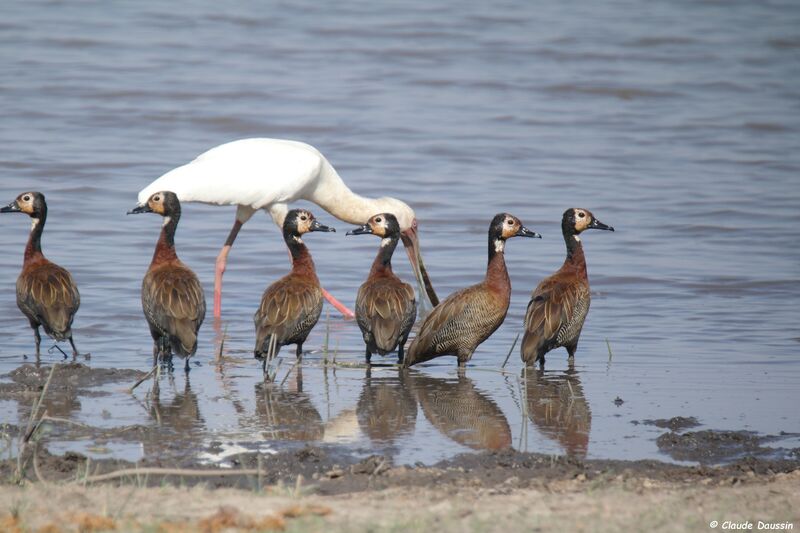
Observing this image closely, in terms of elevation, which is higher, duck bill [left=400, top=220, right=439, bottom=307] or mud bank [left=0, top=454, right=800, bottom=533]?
duck bill [left=400, top=220, right=439, bottom=307]

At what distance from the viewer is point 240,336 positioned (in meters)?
11.1

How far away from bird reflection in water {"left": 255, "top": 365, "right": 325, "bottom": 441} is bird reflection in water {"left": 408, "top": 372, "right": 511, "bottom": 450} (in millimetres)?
722

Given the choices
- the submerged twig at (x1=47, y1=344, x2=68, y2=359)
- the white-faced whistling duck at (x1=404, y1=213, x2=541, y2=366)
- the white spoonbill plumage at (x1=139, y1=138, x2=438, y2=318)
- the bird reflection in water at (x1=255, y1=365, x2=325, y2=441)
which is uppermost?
the white spoonbill plumage at (x1=139, y1=138, x2=438, y2=318)

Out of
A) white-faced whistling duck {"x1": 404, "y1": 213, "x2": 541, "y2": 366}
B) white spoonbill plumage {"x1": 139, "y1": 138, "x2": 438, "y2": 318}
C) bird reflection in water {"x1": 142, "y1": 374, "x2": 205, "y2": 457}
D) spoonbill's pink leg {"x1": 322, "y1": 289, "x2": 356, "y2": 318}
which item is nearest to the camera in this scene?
bird reflection in water {"x1": 142, "y1": 374, "x2": 205, "y2": 457}

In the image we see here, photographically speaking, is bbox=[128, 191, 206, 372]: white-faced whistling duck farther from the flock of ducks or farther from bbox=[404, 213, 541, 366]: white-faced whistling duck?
bbox=[404, 213, 541, 366]: white-faced whistling duck

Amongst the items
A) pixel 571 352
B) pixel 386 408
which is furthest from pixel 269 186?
pixel 386 408

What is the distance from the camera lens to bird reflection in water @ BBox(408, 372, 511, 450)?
7590mm

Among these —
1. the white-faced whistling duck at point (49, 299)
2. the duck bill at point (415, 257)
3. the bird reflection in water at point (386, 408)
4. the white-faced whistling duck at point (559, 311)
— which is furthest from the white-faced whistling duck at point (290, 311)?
the duck bill at point (415, 257)

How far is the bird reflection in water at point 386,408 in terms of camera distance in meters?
7.71

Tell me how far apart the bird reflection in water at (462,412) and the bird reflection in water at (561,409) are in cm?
25

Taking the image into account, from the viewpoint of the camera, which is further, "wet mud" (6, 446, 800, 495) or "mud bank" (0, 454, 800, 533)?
"wet mud" (6, 446, 800, 495)

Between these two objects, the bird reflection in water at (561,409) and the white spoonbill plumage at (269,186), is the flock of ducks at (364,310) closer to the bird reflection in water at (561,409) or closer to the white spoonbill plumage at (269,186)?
the bird reflection in water at (561,409)

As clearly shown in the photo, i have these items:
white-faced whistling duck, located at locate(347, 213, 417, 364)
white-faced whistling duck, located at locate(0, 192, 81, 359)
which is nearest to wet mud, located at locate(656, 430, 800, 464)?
white-faced whistling duck, located at locate(347, 213, 417, 364)

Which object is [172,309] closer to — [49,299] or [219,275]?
[49,299]
